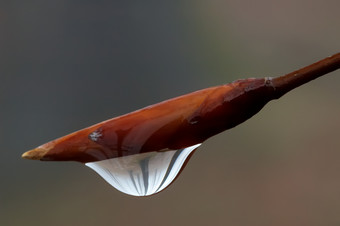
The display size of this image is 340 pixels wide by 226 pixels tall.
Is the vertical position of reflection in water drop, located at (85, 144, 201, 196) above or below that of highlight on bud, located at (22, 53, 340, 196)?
below

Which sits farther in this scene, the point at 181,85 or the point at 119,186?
the point at 181,85

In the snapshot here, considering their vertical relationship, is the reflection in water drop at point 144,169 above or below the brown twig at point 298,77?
below

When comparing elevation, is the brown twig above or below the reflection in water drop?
above

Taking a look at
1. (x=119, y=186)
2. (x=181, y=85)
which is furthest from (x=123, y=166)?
(x=181, y=85)

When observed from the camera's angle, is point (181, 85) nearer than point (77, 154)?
No

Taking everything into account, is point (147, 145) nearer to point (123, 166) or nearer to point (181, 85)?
point (123, 166)

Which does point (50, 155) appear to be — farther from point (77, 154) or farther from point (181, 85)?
point (181, 85)

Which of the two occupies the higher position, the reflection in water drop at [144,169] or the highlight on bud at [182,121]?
the highlight on bud at [182,121]
